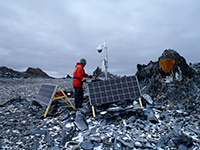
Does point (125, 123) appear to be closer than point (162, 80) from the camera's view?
Yes

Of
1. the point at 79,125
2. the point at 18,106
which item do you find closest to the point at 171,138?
the point at 79,125

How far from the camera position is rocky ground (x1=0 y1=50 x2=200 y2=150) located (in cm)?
512

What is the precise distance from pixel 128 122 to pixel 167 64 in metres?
5.05

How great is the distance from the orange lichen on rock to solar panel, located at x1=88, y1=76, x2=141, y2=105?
273cm

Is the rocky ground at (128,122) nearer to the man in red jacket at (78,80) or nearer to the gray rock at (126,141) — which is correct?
the gray rock at (126,141)

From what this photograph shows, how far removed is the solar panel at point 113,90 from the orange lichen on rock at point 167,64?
2.73 metres

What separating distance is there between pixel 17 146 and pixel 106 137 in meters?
3.51

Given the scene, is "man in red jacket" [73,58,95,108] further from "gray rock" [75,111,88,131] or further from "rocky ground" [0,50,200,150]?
"gray rock" [75,111,88,131]

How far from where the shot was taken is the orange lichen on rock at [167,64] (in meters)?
8.85

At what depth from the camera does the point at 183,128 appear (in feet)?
19.6

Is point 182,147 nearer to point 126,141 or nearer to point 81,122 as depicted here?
point 126,141

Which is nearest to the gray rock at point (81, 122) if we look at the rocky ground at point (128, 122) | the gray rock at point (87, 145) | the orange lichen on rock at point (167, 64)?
the rocky ground at point (128, 122)

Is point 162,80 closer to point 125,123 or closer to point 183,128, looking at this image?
point 183,128

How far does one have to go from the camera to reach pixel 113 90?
7.52 metres
